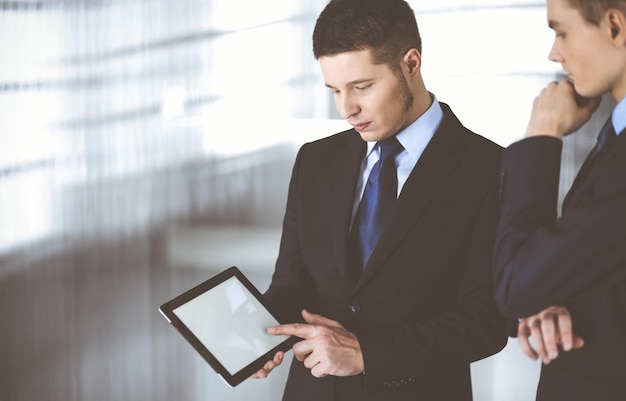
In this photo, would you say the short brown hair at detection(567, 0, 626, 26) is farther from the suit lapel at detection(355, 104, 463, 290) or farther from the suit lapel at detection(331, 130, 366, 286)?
the suit lapel at detection(331, 130, 366, 286)

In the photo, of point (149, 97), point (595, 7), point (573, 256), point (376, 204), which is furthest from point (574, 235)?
point (149, 97)

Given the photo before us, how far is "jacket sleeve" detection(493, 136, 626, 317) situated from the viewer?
914mm

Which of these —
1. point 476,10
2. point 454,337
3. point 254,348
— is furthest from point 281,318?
point 476,10

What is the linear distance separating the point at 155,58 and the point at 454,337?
1707mm

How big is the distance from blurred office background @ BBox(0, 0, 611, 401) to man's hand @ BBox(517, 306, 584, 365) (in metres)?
1.25

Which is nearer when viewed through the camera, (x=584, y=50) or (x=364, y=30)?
(x=584, y=50)

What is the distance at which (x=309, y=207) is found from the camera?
56.9 inches

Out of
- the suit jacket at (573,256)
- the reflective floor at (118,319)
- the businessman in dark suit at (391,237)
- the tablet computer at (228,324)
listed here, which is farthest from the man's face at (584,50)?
the reflective floor at (118,319)

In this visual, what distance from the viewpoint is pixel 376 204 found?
4.39 feet

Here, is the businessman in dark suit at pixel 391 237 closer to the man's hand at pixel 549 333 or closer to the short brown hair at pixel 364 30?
the short brown hair at pixel 364 30

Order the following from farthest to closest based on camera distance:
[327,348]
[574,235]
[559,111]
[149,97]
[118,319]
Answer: [118,319], [149,97], [327,348], [559,111], [574,235]

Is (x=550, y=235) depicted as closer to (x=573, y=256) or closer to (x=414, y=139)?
(x=573, y=256)

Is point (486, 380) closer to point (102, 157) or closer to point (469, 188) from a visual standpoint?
point (469, 188)

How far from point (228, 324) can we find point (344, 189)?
1.22 ft
